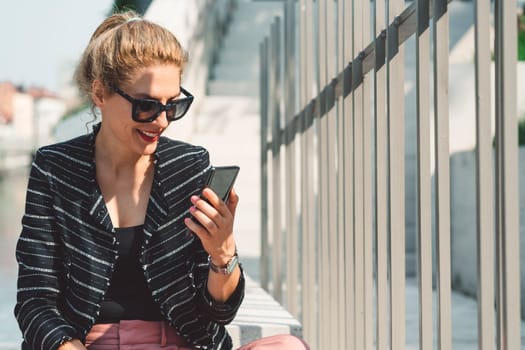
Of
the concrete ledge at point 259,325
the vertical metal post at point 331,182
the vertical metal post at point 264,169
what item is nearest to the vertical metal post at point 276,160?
the vertical metal post at point 264,169

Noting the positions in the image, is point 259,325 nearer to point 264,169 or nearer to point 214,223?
point 214,223

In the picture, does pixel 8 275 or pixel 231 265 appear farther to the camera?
pixel 8 275

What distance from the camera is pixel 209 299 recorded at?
215cm

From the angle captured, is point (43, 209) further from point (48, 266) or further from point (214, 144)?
point (214, 144)

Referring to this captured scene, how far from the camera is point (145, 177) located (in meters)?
2.33

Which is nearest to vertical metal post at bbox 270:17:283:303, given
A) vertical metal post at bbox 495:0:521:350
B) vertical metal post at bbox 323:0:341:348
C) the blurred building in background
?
vertical metal post at bbox 323:0:341:348

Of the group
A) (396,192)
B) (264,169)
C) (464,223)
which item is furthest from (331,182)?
(464,223)

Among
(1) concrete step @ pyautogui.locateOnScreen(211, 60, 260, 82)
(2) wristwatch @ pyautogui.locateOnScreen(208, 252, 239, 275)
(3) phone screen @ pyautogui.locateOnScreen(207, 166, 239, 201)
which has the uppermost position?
(1) concrete step @ pyautogui.locateOnScreen(211, 60, 260, 82)

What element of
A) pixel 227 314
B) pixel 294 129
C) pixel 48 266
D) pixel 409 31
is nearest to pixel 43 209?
pixel 48 266

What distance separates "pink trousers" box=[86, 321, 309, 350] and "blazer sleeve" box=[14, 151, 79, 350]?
0.27 feet

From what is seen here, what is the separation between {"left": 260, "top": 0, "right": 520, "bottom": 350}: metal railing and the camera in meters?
1.52

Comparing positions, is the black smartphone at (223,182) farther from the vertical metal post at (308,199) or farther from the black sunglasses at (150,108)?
the vertical metal post at (308,199)

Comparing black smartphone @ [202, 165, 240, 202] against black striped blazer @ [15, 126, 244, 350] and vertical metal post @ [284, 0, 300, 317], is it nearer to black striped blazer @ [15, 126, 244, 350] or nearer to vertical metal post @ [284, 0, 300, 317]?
black striped blazer @ [15, 126, 244, 350]

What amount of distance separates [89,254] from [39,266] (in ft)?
0.38
